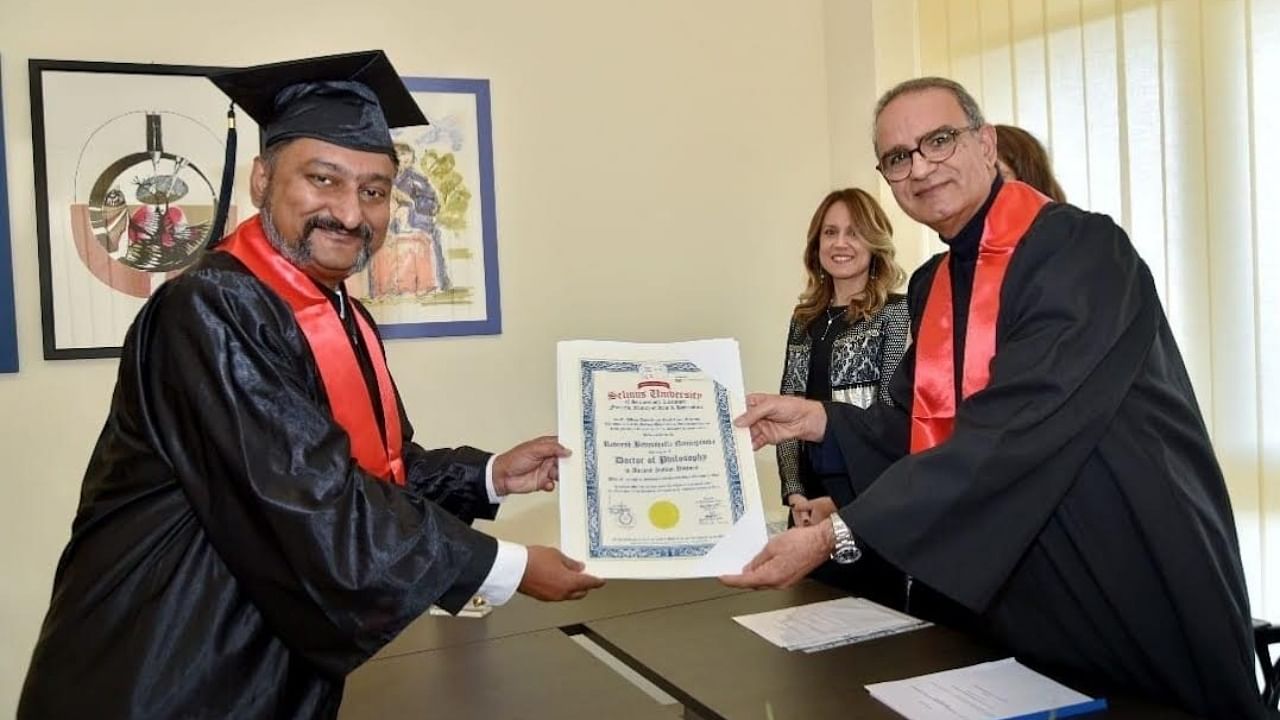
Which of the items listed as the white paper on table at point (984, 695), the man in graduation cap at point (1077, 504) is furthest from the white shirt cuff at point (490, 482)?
the white paper on table at point (984, 695)

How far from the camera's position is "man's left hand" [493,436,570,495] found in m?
2.36

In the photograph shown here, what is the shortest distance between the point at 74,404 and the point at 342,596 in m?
2.30

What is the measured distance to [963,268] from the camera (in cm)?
223

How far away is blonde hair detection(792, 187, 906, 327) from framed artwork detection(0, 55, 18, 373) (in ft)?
8.39

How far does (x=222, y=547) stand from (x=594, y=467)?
2.42 ft

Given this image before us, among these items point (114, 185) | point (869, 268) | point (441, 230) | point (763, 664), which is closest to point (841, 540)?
point (763, 664)

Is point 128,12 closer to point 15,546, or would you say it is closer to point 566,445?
point 15,546

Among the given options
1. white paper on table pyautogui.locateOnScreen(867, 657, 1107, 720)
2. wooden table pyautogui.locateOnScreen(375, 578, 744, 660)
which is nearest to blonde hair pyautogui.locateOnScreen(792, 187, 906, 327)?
wooden table pyautogui.locateOnScreen(375, 578, 744, 660)

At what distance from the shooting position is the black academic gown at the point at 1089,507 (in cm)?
179

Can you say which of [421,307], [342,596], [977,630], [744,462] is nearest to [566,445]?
[744,462]

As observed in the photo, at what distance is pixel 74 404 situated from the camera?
3379 millimetres

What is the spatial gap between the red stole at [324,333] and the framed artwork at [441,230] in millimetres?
1866

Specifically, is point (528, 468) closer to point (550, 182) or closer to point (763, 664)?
point (763, 664)

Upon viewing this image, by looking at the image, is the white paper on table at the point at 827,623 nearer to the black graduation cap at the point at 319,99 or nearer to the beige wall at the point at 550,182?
the black graduation cap at the point at 319,99
